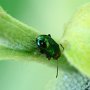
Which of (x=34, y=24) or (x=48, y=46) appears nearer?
(x=48, y=46)

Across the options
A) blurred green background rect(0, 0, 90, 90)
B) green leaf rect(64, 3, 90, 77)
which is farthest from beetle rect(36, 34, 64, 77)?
blurred green background rect(0, 0, 90, 90)

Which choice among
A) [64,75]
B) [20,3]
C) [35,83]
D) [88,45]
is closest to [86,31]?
[88,45]

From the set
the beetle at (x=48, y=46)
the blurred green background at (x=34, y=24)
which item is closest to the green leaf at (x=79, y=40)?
the beetle at (x=48, y=46)

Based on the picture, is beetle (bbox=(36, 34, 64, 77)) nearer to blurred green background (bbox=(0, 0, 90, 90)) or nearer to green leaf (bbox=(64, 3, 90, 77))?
green leaf (bbox=(64, 3, 90, 77))

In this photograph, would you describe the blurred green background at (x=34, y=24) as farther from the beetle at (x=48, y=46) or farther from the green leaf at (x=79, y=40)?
the green leaf at (x=79, y=40)

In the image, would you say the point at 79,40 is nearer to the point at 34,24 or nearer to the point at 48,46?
the point at 48,46

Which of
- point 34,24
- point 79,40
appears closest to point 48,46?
point 79,40
